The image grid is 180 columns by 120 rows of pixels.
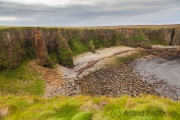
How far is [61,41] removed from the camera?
55.9 metres

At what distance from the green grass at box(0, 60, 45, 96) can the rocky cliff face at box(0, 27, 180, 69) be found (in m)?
1.96

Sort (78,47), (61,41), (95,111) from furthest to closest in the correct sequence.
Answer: (78,47) < (61,41) < (95,111)

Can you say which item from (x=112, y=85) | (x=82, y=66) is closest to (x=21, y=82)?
(x=112, y=85)

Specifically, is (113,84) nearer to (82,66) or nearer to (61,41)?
(82,66)

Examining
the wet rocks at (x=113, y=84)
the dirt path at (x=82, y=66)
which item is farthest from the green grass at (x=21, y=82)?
the wet rocks at (x=113, y=84)

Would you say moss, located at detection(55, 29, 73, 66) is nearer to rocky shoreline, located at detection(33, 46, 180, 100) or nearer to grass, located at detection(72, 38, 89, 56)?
rocky shoreline, located at detection(33, 46, 180, 100)

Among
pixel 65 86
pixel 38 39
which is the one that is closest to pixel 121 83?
pixel 65 86

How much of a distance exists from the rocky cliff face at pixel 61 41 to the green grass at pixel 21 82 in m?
1.96

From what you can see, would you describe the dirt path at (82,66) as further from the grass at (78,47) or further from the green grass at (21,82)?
the green grass at (21,82)

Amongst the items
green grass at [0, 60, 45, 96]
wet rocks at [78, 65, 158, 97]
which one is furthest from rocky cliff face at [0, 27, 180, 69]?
wet rocks at [78, 65, 158, 97]

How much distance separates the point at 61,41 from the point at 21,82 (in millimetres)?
23502

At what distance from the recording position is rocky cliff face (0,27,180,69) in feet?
136

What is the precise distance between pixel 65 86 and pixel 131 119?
2819cm

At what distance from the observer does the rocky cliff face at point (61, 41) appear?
41.5m
